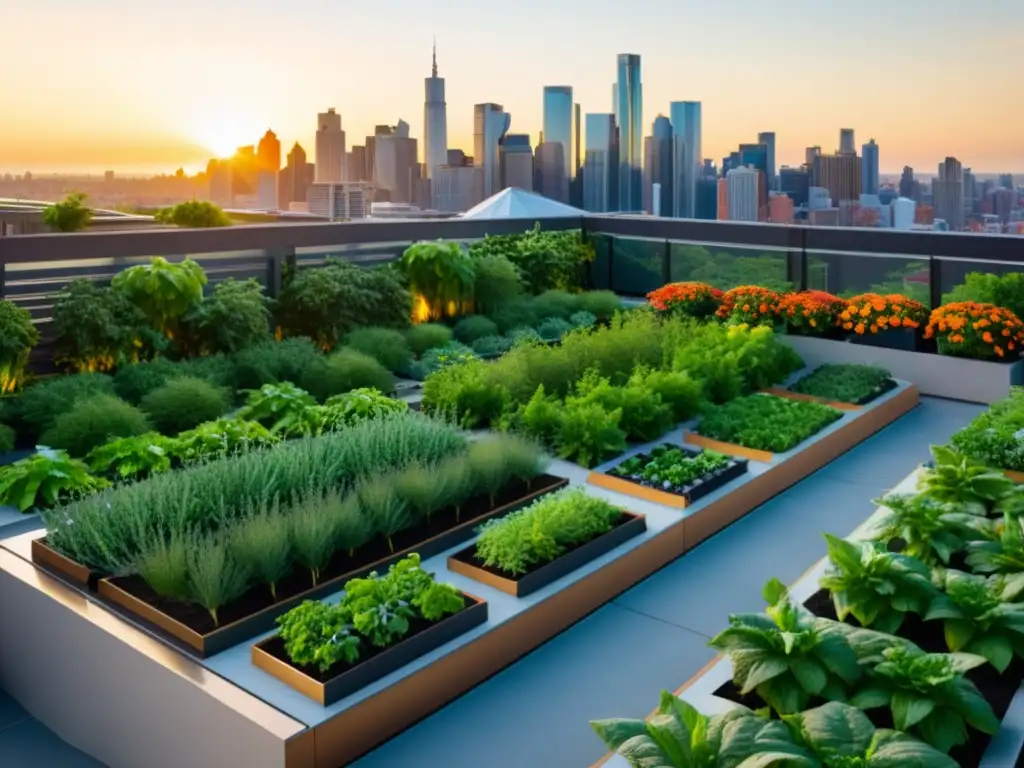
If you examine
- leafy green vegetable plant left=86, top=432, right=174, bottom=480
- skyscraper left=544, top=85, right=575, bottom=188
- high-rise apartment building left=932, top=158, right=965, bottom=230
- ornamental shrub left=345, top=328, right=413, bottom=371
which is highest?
skyscraper left=544, top=85, right=575, bottom=188

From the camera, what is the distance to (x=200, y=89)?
47.8 ft

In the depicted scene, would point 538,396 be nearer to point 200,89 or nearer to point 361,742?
point 361,742

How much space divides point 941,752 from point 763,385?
5093 millimetres

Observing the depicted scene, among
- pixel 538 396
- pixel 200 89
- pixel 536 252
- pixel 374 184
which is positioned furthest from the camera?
pixel 374 184

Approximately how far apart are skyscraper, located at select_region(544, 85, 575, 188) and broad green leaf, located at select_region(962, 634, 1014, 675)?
60.1ft

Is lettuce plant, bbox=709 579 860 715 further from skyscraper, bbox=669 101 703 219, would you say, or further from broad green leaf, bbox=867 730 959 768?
skyscraper, bbox=669 101 703 219

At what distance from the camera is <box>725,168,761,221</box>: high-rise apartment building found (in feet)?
47.0

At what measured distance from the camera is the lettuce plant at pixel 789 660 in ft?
9.04

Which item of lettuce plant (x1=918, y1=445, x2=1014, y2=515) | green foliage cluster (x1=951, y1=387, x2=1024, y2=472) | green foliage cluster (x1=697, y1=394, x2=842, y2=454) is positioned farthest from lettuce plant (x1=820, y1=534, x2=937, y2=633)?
green foliage cluster (x1=697, y1=394, x2=842, y2=454)

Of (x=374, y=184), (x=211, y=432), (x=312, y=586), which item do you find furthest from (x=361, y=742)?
(x=374, y=184)

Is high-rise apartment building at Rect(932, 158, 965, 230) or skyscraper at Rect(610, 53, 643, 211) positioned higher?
skyscraper at Rect(610, 53, 643, 211)

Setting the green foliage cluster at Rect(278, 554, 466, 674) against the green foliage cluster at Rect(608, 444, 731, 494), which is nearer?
the green foliage cluster at Rect(278, 554, 466, 674)

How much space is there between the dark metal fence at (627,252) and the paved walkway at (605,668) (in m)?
4.06

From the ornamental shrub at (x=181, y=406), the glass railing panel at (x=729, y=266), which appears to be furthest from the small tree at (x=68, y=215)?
the glass railing panel at (x=729, y=266)
